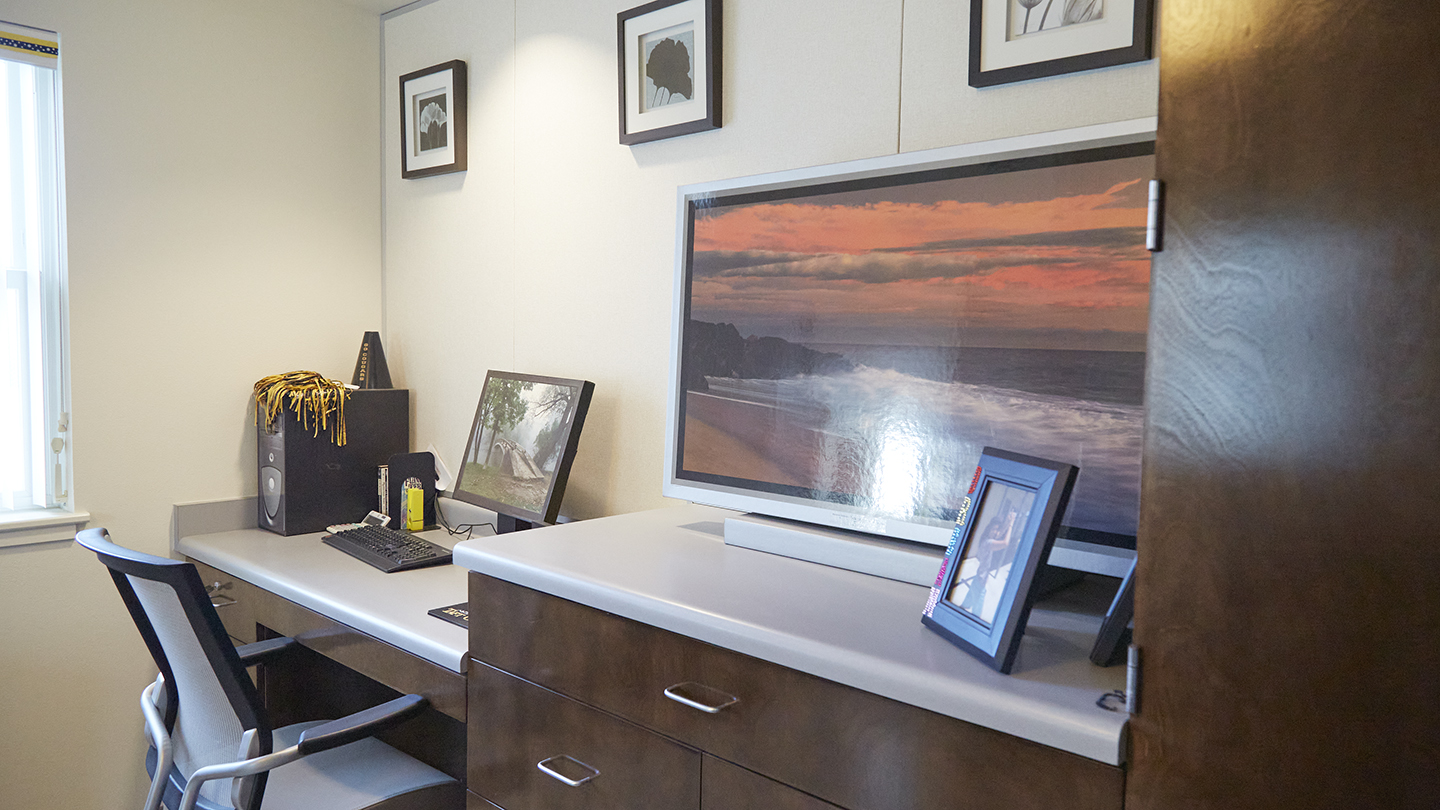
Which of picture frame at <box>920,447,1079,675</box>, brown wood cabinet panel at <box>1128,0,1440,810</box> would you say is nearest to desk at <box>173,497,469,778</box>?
picture frame at <box>920,447,1079,675</box>

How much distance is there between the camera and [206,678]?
5.48ft

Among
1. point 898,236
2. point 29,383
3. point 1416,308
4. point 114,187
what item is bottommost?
point 29,383

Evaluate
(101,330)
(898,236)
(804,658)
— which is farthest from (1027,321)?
(101,330)

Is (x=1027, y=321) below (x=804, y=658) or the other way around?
the other way around

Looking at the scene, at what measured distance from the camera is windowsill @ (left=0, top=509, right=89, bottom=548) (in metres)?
2.31

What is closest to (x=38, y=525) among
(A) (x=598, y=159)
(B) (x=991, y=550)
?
(A) (x=598, y=159)

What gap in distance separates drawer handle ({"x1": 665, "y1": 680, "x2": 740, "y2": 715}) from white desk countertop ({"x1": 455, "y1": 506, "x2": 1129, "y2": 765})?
0.07 meters

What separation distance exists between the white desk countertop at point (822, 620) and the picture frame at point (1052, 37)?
33.4 inches

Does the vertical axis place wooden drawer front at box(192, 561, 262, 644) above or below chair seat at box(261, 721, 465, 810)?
above

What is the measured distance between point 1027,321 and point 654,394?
1.05 metres

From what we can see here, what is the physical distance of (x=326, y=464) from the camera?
266 cm

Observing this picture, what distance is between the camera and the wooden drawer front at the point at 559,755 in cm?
126

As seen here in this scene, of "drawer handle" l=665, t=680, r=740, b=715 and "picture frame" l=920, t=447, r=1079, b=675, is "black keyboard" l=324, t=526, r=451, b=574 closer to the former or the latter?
"drawer handle" l=665, t=680, r=740, b=715

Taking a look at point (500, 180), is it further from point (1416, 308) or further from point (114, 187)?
point (1416, 308)
